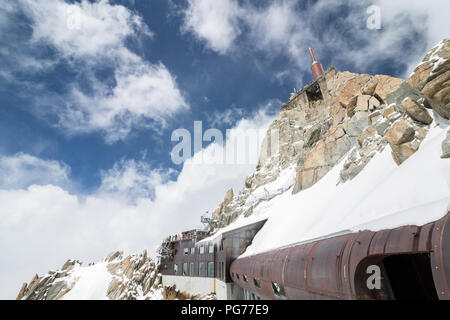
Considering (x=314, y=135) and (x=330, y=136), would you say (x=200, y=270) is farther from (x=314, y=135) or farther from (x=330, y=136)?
(x=314, y=135)

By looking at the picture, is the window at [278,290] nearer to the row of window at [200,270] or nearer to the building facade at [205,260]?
the building facade at [205,260]

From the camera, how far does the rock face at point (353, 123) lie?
37.0 ft

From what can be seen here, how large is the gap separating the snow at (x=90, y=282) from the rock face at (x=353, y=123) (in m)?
35.3

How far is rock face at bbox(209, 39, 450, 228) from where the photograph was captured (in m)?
11.3

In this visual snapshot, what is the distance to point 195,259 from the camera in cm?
4316

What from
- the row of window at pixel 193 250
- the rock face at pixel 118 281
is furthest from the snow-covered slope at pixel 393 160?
the rock face at pixel 118 281

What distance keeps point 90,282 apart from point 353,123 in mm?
76558

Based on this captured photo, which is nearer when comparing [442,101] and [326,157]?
[442,101]

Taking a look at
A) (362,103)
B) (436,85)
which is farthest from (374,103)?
(436,85)

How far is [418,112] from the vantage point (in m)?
12.3
